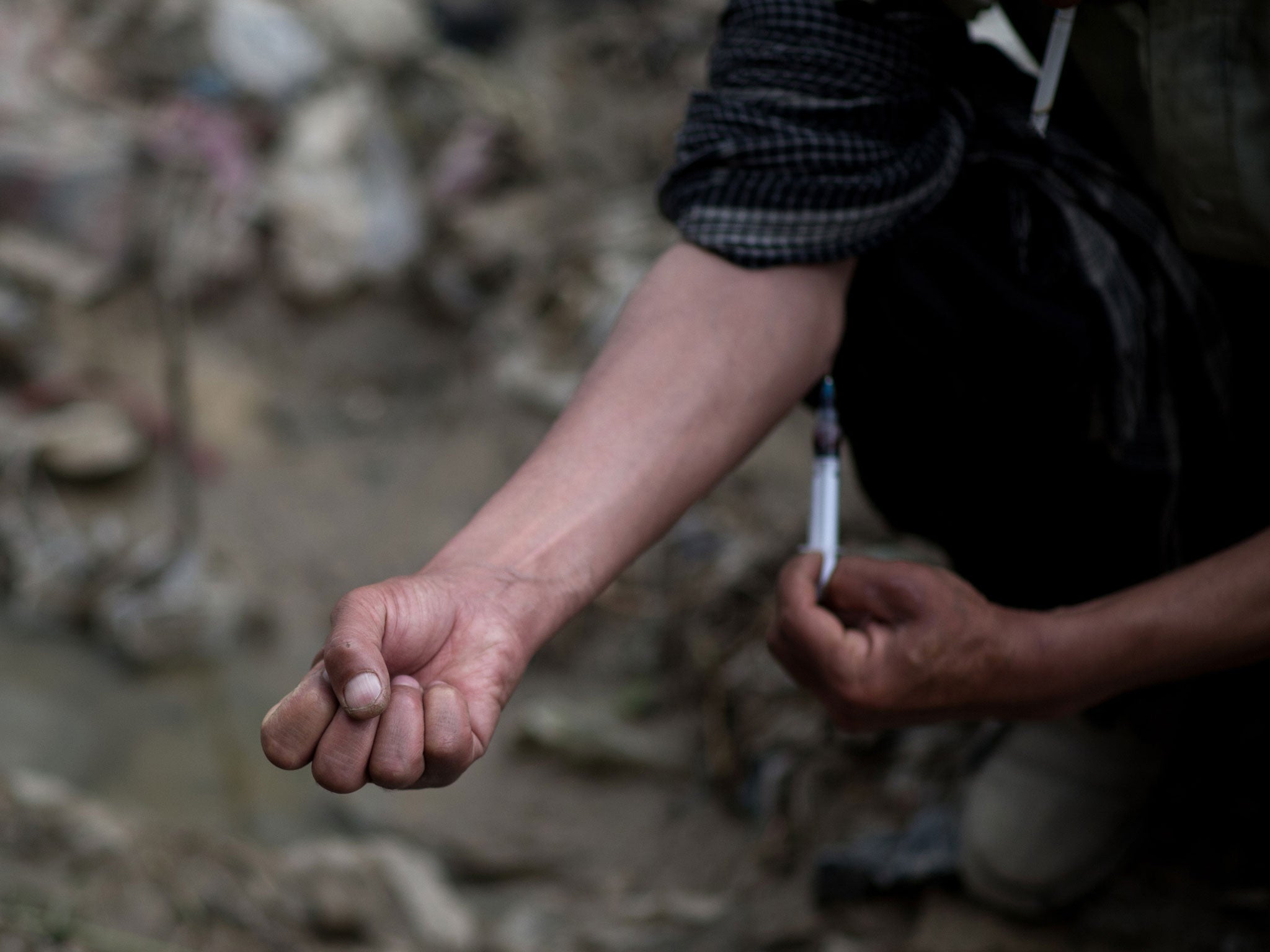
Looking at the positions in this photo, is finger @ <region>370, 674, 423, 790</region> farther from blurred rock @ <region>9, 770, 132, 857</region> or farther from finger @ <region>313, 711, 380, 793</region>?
blurred rock @ <region>9, 770, 132, 857</region>

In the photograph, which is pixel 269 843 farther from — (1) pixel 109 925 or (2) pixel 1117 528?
(2) pixel 1117 528

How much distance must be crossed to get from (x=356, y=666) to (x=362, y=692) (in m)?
0.01

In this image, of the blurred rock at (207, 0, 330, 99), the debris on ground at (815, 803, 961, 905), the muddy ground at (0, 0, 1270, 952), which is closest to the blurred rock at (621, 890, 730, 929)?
the muddy ground at (0, 0, 1270, 952)

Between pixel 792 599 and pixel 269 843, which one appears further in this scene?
pixel 269 843

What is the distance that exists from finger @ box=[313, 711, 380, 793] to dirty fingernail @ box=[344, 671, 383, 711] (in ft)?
0.08

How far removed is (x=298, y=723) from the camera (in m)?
0.62

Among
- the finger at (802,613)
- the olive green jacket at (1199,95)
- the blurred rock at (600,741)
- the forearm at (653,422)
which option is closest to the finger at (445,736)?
the forearm at (653,422)

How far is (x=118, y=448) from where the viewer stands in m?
2.60

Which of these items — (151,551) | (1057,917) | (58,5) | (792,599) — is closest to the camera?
(792,599)

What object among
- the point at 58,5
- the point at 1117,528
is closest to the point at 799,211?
the point at 1117,528

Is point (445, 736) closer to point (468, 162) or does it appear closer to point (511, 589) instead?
point (511, 589)

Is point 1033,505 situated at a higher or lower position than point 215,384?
higher

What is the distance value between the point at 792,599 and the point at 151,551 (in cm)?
207

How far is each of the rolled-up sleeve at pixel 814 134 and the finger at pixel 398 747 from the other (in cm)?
48
